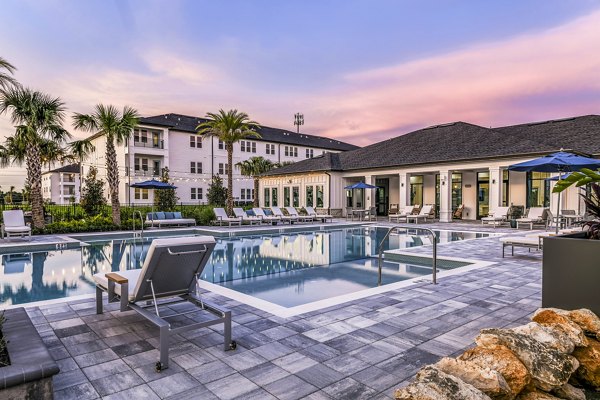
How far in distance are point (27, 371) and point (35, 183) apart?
51.4 feet

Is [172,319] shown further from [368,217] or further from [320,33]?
[368,217]

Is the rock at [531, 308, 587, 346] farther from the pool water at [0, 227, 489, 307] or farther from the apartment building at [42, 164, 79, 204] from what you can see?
the apartment building at [42, 164, 79, 204]

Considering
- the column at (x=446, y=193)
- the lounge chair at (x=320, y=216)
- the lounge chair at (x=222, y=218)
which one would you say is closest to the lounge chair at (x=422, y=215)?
the column at (x=446, y=193)

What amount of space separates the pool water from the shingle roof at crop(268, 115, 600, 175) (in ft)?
Answer: 26.2

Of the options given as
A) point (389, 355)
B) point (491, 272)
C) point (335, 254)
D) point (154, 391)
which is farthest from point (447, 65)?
point (154, 391)

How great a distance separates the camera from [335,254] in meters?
11.1

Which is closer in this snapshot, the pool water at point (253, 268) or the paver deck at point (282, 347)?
the paver deck at point (282, 347)

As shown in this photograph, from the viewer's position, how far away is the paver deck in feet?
9.57

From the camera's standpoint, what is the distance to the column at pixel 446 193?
69.2 ft

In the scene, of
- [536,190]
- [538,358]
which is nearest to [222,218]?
[536,190]

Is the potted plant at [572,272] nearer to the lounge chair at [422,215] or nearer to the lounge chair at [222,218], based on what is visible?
the lounge chair at [222,218]

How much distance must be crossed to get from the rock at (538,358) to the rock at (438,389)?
710mm

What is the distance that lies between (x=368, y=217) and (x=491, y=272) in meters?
17.1

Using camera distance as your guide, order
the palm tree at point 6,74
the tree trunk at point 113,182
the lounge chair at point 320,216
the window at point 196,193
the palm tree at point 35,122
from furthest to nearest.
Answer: the window at point 196,193
the lounge chair at point 320,216
the tree trunk at point 113,182
the palm tree at point 35,122
the palm tree at point 6,74
